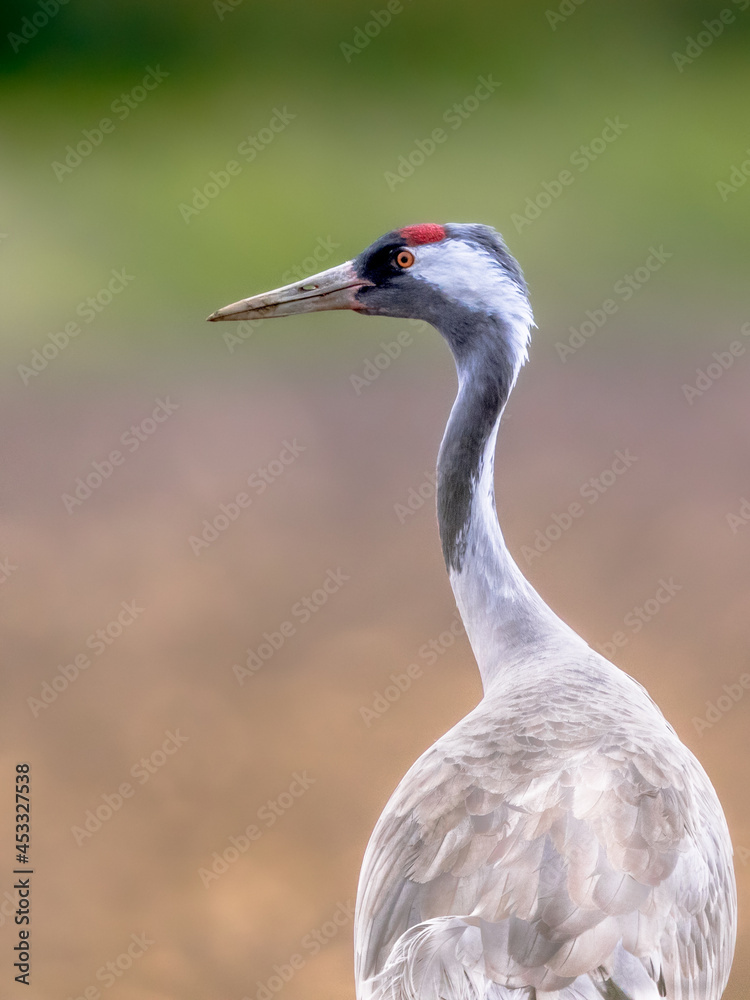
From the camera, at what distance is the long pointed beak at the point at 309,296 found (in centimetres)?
177

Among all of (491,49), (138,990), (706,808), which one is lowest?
(138,990)

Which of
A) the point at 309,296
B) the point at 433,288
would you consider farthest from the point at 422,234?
the point at 309,296

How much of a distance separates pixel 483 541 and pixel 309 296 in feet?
1.54

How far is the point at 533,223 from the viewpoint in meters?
4.24

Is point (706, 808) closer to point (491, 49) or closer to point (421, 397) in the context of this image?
point (421, 397)

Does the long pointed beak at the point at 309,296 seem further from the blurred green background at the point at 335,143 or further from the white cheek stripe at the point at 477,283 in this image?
the blurred green background at the point at 335,143

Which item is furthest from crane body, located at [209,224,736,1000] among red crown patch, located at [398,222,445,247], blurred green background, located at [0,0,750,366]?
blurred green background, located at [0,0,750,366]

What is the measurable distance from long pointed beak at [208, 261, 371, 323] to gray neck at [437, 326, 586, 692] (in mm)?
221

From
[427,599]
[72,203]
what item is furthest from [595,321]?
[72,203]

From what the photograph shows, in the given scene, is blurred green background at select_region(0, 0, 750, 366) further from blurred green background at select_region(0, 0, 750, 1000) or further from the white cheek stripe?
the white cheek stripe

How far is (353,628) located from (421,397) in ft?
3.34

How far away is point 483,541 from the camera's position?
5.63 feet

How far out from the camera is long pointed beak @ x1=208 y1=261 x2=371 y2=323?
1.77 metres

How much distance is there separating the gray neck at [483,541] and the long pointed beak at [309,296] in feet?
0.72
